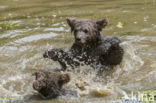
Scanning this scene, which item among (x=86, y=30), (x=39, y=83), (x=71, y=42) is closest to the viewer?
(x=39, y=83)

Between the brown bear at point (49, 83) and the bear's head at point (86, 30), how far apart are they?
3.60ft

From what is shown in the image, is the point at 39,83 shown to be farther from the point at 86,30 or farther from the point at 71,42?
the point at 71,42

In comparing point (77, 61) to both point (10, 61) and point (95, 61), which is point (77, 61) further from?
point (10, 61)

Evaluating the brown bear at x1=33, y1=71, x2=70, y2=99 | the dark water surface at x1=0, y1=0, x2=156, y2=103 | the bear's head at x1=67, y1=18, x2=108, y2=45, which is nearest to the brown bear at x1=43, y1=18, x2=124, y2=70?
the bear's head at x1=67, y1=18, x2=108, y2=45

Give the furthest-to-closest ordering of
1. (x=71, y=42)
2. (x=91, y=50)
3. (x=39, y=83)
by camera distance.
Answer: (x=71, y=42)
(x=91, y=50)
(x=39, y=83)

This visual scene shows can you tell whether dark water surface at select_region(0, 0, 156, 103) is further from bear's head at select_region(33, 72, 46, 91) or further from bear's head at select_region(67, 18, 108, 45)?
bear's head at select_region(67, 18, 108, 45)

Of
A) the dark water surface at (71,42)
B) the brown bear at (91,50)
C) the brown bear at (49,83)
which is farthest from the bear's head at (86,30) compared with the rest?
the brown bear at (49,83)

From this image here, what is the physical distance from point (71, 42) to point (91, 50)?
90.1 inches

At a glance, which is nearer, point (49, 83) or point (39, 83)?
point (39, 83)

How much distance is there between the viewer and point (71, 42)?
8.59 m

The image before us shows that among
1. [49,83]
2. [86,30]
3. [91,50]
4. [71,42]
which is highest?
[86,30]

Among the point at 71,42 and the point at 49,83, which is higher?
the point at 49,83

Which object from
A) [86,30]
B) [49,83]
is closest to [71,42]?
[86,30]

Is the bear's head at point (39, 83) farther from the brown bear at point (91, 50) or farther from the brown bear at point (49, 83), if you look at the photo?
the brown bear at point (91, 50)
